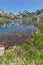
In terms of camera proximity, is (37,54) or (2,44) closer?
(37,54)

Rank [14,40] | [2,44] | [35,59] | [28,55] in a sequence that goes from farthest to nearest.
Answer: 1. [14,40]
2. [2,44]
3. [28,55]
4. [35,59]

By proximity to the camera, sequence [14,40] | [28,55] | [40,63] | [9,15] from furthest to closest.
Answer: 1. [9,15]
2. [14,40]
3. [28,55]
4. [40,63]

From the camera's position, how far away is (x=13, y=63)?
9312 millimetres

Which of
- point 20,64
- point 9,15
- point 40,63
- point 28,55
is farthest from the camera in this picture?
point 9,15

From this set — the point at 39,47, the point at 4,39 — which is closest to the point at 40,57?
the point at 39,47

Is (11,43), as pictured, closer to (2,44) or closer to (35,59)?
(2,44)

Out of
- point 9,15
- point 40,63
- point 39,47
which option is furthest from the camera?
point 9,15

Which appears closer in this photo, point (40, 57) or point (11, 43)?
point (40, 57)

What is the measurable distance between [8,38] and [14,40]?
0.97m

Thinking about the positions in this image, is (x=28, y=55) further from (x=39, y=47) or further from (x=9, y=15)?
(x=9, y=15)

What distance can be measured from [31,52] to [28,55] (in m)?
0.44

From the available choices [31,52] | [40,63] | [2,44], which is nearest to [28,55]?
[31,52]

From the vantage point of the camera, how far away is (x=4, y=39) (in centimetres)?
2036

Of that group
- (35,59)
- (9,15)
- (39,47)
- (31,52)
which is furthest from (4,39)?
(9,15)
